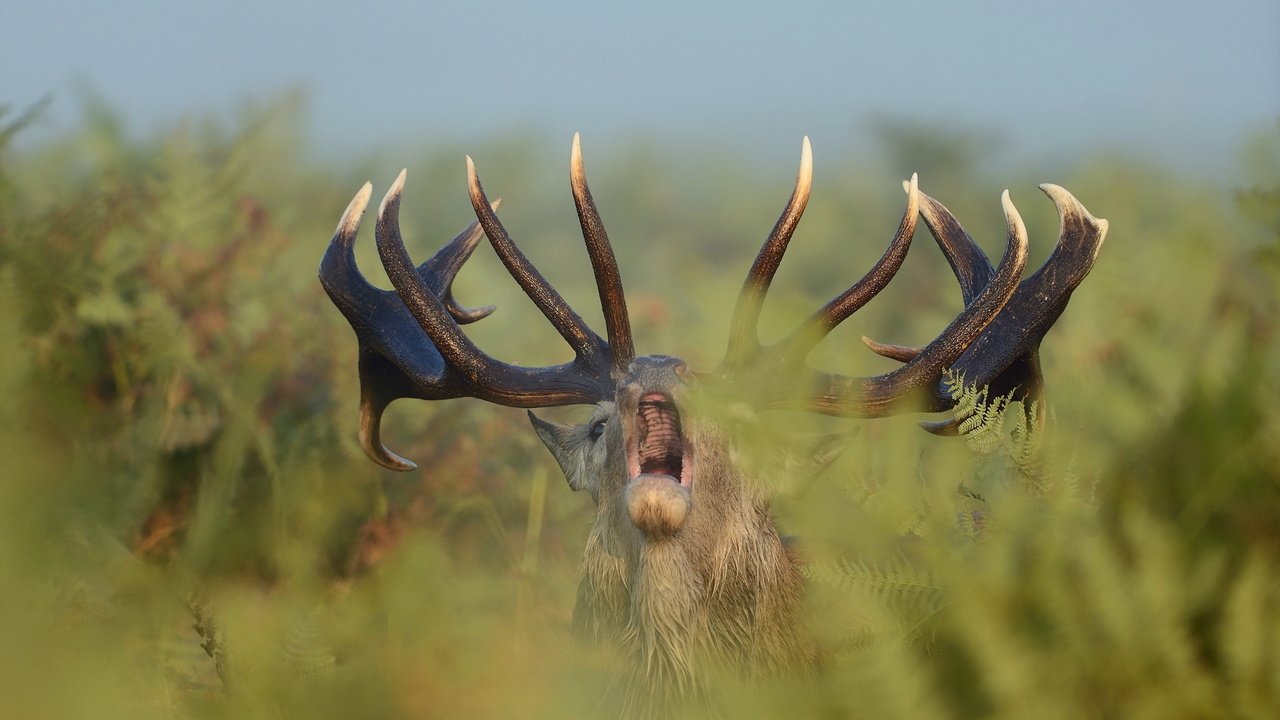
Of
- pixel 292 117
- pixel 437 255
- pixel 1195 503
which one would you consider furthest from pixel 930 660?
pixel 292 117

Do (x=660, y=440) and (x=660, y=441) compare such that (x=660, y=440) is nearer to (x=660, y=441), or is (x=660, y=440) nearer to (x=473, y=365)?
(x=660, y=441)

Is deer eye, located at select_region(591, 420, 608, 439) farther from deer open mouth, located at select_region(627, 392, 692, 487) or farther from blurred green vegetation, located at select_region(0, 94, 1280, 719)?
blurred green vegetation, located at select_region(0, 94, 1280, 719)

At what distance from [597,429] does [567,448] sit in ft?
1.31

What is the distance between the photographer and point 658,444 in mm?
4066

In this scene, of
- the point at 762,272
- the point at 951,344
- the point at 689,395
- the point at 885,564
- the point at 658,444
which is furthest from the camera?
the point at 951,344

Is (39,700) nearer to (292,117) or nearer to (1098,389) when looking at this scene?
(1098,389)

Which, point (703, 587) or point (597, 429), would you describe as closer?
point (703, 587)

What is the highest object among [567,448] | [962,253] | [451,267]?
[451,267]

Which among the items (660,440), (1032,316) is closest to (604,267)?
(660,440)

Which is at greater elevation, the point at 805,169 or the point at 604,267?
the point at 805,169

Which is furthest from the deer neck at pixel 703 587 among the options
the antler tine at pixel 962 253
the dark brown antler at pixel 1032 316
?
the antler tine at pixel 962 253

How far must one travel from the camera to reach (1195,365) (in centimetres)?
197

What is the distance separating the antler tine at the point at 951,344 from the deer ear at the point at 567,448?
3.10 feet

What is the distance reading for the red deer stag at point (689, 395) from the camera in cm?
403
